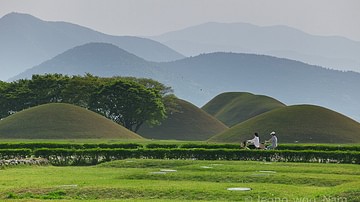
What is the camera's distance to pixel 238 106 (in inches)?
6462

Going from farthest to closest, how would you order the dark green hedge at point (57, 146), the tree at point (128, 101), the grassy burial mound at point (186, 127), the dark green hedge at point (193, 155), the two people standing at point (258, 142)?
the grassy burial mound at point (186, 127) → the tree at point (128, 101) → the dark green hedge at point (57, 146) → the two people standing at point (258, 142) → the dark green hedge at point (193, 155)

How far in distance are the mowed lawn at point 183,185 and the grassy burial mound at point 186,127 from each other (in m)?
95.9

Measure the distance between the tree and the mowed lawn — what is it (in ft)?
242

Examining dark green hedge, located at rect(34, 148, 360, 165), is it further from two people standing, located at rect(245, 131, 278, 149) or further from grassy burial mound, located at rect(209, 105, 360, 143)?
grassy burial mound, located at rect(209, 105, 360, 143)

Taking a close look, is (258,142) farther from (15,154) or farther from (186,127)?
(186,127)

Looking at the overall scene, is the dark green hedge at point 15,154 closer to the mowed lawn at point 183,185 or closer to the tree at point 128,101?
the mowed lawn at point 183,185

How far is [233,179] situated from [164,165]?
407 inches

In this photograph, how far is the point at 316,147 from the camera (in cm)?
5697

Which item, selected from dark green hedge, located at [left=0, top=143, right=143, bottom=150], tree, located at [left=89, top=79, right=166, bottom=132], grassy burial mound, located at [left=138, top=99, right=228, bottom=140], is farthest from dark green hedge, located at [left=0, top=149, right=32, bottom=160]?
grassy burial mound, located at [left=138, top=99, right=228, bottom=140]

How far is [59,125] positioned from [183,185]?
7178 centimetres

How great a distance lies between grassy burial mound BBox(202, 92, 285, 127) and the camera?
154m

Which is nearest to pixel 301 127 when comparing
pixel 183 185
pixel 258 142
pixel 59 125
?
pixel 59 125

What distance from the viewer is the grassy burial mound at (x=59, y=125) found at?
9169 centimetres

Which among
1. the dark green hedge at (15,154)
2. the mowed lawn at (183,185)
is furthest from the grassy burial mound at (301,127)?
the mowed lawn at (183,185)
